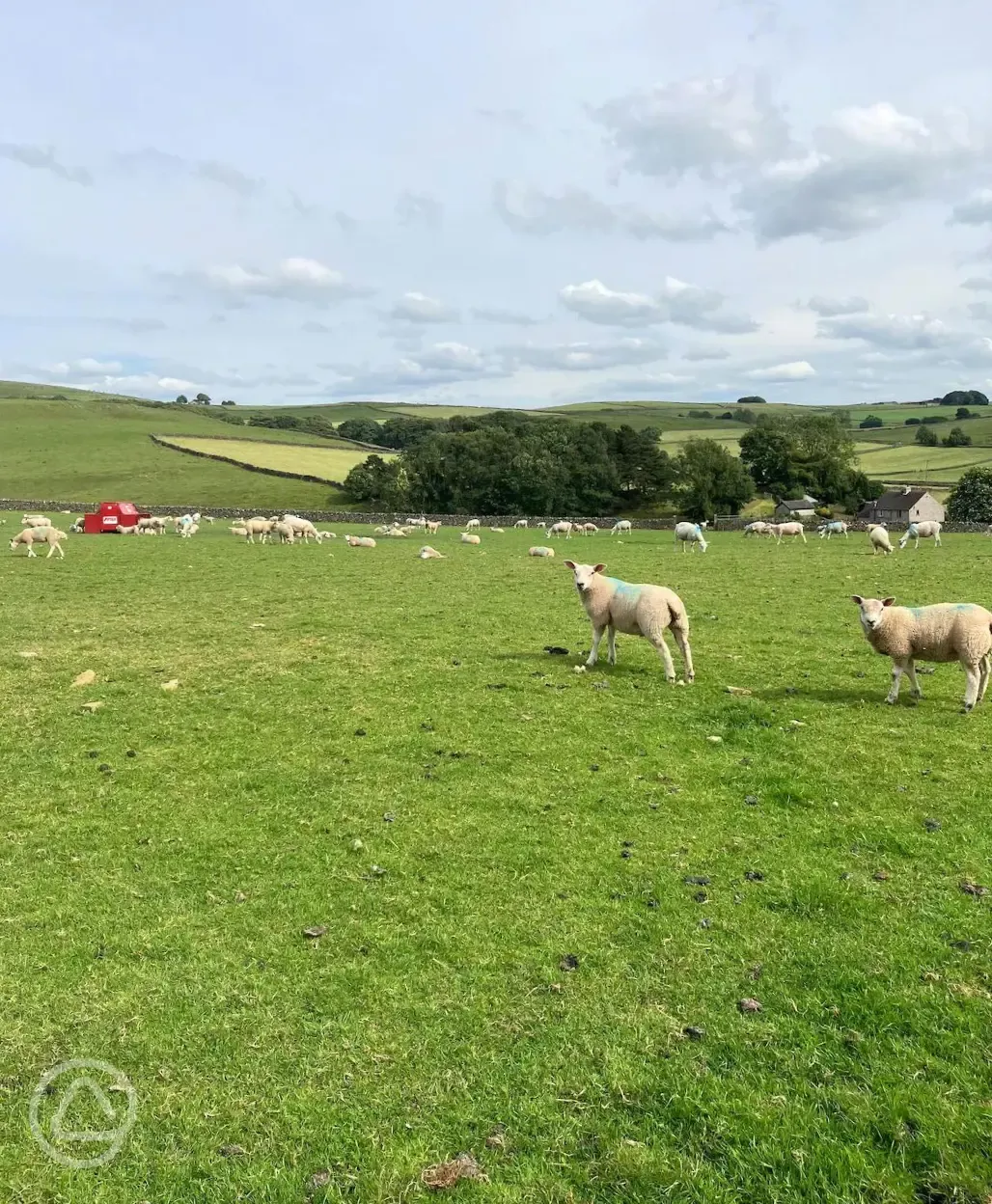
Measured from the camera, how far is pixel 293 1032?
5062mm

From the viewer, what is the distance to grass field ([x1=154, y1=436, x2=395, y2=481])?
391ft

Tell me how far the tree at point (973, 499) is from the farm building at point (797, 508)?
16457mm

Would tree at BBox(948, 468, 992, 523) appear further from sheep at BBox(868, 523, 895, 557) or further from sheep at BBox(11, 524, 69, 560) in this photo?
sheep at BBox(11, 524, 69, 560)

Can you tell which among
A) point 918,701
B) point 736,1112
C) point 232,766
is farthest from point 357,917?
point 918,701

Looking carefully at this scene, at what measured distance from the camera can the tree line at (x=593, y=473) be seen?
316 feet

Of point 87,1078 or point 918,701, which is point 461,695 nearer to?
point 918,701

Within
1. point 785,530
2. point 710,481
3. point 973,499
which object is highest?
point 710,481

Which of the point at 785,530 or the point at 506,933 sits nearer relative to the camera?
the point at 506,933

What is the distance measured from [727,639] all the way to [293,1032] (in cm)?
1363

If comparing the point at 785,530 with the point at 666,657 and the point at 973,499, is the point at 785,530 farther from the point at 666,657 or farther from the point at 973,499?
the point at 973,499

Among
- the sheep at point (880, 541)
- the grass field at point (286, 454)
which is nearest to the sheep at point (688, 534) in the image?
the sheep at point (880, 541)

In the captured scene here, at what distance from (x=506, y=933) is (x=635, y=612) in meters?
8.13

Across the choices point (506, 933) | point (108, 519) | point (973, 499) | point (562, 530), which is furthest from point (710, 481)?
point (506, 933)

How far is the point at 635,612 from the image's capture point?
13422mm
